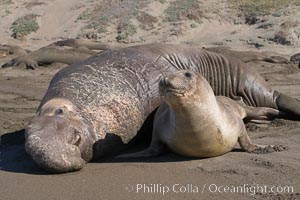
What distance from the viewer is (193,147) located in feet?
17.6

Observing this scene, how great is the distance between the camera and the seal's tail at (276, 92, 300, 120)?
7.26 metres

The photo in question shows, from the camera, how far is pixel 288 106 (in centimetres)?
738

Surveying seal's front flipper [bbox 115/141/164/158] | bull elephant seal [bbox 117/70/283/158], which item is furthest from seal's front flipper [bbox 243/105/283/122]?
seal's front flipper [bbox 115/141/164/158]

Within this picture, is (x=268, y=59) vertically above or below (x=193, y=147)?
below

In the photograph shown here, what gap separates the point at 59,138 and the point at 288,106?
3105 mm

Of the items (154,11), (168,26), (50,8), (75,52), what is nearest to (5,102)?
(75,52)

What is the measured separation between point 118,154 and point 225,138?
1104mm

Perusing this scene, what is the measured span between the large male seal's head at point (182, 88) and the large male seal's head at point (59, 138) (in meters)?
0.93

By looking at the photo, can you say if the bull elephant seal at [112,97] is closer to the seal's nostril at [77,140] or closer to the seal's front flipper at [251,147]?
the seal's nostril at [77,140]

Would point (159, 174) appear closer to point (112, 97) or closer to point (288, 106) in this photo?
point (112, 97)

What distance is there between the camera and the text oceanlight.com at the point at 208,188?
14.7ft

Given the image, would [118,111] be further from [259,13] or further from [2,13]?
[2,13]

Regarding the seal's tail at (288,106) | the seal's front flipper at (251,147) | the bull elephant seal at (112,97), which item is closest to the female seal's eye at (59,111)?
the bull elephant seal at (112,97)

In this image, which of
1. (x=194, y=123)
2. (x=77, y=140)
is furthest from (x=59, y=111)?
(x=194, y=123)
